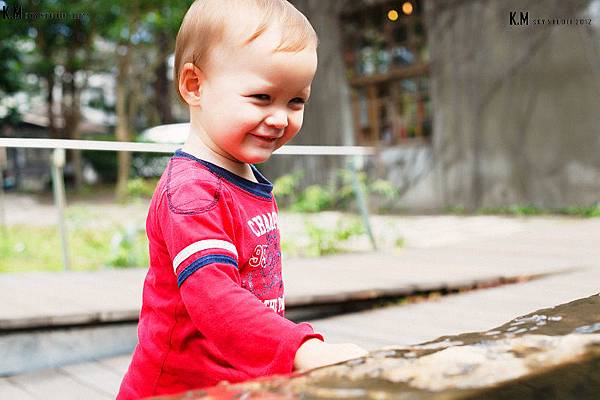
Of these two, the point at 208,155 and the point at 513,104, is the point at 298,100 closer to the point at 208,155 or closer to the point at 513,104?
the point at 208,155

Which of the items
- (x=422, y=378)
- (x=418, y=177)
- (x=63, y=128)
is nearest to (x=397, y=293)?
(x=422, y=378)

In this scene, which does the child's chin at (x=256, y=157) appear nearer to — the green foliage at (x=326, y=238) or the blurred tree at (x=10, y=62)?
the green foliage at (x=326, y=238)

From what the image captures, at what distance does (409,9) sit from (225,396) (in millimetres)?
11180

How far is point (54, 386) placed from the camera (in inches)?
81.5

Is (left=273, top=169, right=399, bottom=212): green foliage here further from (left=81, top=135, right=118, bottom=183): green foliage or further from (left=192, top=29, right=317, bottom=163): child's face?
(left=81, top=135, right=118, bottom=183): green foliage

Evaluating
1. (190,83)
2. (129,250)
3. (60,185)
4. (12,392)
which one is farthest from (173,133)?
(190,83)

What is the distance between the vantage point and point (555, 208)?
9406 millimetres

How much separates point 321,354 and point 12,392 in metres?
1.49

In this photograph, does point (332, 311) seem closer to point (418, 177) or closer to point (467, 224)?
point (467, 224)

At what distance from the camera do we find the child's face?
101 centimetres

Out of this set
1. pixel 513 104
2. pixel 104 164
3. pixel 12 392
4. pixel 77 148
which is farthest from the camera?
pixel 104 164

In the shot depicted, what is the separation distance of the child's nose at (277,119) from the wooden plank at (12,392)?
131 cm

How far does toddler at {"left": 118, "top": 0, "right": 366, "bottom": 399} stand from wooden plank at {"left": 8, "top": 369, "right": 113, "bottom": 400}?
878 millimetres

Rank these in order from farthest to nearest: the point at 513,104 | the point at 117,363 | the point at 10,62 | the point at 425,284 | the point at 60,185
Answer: the point at 10,62 → the point at 513,104 → the point at 60,185 → the point at 425,284 → the point at 117,363
